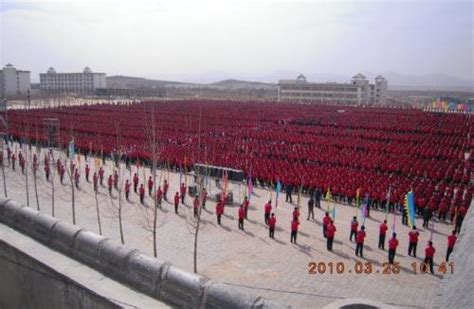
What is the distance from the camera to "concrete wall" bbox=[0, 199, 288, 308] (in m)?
4.99

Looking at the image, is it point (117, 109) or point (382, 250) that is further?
point (117, 109)

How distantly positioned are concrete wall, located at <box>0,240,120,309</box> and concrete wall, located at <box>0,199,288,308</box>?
1.39ft

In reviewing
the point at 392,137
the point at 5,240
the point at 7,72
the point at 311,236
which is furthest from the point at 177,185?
the point at 7,72

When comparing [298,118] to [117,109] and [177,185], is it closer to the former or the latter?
[117,109]

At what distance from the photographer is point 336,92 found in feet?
264

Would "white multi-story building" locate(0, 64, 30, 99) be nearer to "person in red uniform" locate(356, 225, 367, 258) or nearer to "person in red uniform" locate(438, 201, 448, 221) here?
"person in red uniform" locate(438, 201, 448, 221)

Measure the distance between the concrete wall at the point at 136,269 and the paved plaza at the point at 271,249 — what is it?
13.3 ft

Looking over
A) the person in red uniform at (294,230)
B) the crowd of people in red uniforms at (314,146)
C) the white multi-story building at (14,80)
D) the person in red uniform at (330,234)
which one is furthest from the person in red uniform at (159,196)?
the white multi-story building at (14,80)

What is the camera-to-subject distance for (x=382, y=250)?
12133mm

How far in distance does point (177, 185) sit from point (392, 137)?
19.6m

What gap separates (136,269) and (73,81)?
123 meters

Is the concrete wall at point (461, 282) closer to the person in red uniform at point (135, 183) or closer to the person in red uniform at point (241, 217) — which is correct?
the person in red uniform at point (241, 217)

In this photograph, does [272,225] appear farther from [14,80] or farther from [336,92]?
[14,80]

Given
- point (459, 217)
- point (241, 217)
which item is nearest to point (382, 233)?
point (459, 217)
